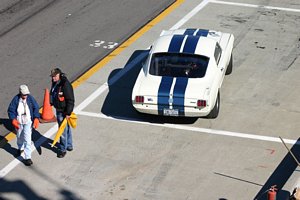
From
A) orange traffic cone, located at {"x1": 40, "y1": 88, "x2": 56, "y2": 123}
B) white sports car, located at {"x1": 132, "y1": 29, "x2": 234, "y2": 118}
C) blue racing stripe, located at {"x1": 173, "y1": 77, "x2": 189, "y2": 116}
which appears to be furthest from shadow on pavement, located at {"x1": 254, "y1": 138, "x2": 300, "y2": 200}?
orange traffic cone, located at {"x1": 40, "y1": 88, "x2": 56, "y2": 123}

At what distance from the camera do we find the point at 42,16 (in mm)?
22203

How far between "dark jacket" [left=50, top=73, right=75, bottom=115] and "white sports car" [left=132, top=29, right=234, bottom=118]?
5.35ft

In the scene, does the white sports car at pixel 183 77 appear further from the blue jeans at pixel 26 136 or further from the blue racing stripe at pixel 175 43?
the blue jeans at pixel 26 136

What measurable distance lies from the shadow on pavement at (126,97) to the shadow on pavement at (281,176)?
2.38 m

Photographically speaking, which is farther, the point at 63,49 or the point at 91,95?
the point at 63,49

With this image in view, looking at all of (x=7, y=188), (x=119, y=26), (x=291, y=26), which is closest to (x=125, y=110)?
(x=7, y=188)

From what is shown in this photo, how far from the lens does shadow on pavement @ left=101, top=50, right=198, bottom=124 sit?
1612 cm

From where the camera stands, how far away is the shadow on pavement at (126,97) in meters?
16.1

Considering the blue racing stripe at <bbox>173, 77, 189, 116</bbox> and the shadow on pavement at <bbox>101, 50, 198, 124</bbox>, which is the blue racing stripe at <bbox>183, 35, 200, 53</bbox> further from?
the shadow on pavement at <bbox>101, 50, 198, 124</bbox>

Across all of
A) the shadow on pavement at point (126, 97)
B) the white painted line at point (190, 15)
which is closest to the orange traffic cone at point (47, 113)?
the shadow on pavement at point (126, 97)

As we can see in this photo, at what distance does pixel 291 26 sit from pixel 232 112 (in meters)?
5.60

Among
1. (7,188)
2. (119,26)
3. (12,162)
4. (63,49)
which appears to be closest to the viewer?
(7,188)

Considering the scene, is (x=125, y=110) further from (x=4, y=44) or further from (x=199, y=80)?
(x=4, y=44)

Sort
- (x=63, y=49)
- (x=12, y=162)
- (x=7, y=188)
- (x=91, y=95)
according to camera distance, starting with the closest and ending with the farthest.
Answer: (x=7, y=188) < (x=12, y=162) < (x=91, y=95) < (x=63, y=49)
